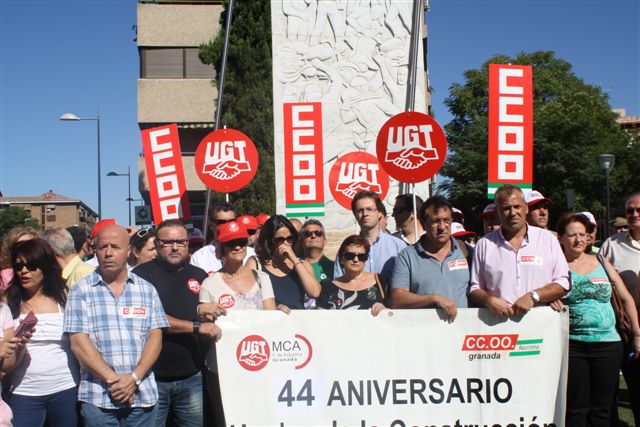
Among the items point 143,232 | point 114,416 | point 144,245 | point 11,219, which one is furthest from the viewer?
point 11,219

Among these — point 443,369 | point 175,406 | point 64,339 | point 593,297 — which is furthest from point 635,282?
point 64,339

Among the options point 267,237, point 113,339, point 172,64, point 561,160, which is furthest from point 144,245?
point 172,64

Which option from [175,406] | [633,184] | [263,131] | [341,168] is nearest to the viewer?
[175,406]

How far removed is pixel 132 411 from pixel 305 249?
210 centimetres

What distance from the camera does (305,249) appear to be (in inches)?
233

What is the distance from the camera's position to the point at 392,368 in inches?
193

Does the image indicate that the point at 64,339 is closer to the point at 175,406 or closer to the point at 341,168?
the point at 175,406

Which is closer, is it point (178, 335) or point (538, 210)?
point (178, 335)

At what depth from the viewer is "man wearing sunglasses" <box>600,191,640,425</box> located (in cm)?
554

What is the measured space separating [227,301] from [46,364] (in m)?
1.19

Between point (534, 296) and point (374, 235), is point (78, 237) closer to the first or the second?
point (374, 235)

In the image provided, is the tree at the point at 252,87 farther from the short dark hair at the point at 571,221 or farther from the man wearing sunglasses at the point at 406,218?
the short dark hair at the point at 571,221

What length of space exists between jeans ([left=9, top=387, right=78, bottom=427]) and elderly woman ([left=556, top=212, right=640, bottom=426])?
3341mm

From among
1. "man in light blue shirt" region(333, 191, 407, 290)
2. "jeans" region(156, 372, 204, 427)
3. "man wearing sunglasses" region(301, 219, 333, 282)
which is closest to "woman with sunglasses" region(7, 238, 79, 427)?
"jeans" region(156, 372, 204, 427)
